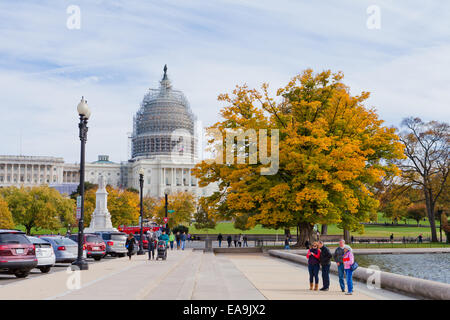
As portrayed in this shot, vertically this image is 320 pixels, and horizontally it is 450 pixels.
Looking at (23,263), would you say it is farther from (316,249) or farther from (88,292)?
(316,249)

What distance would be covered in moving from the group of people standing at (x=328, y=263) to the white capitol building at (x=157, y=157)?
168 metres

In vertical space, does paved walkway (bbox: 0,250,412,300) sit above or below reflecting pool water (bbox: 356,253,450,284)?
above

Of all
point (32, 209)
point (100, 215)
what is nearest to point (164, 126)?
point (32, 209)

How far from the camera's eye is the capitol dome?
185625 mm

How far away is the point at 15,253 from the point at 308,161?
21986 mm

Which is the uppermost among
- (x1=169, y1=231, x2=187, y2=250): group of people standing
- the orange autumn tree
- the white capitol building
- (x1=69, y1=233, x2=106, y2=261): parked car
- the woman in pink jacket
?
the white capitol building

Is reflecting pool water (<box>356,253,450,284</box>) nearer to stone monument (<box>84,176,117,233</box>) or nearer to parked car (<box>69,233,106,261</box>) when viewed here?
parked car (<box>69,233,106,261</box>)

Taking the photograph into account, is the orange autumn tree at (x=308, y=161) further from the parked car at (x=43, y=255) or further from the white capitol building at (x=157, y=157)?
the white capitol building at (x=157, y=157)

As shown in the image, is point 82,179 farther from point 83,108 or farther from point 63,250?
point 63,250

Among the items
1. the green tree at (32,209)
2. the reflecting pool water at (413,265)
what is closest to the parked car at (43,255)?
the reflecting pool water at (413,265)

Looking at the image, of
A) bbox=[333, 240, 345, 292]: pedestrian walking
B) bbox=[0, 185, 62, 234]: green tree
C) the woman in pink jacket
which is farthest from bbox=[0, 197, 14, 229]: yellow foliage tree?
the woman in pink jacket

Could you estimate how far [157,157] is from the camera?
625 feet
